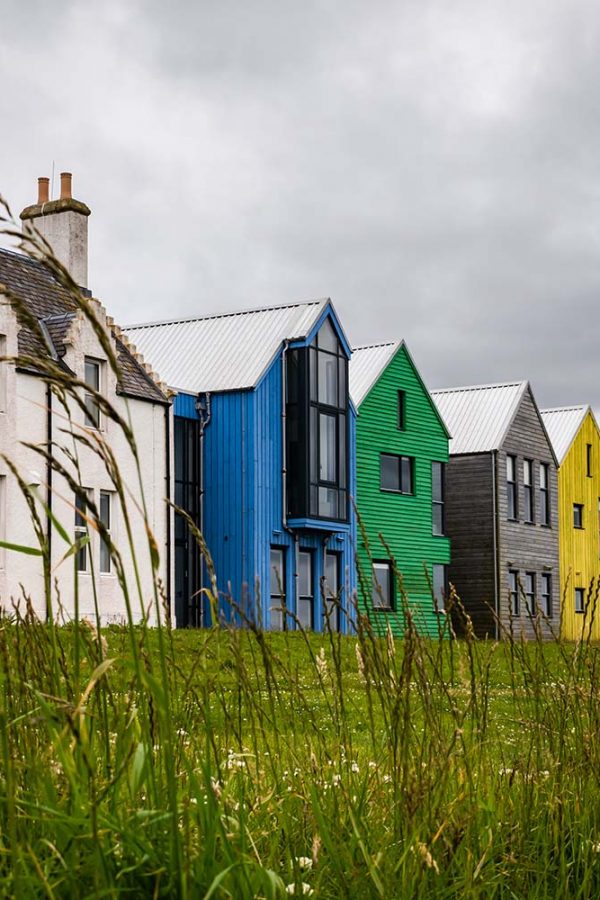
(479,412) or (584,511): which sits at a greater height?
(479,412)

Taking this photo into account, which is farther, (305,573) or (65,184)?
(305,573)

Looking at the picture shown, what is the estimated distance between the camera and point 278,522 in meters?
33.8

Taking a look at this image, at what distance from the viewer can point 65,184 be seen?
31.7m

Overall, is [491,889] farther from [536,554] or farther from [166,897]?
[536,554]

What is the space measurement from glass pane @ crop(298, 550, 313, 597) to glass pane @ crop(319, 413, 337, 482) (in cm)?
223

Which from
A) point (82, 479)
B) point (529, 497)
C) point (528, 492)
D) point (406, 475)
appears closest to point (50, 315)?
point (82, 479)

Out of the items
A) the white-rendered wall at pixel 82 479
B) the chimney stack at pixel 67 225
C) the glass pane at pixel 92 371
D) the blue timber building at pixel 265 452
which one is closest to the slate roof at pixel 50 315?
the white-rendered wall at pixel 82 479

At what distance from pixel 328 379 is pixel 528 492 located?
564 inches

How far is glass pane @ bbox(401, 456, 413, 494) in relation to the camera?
134ft

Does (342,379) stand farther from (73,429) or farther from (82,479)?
(82,479)

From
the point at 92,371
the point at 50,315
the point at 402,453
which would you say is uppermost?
the point at 50,315

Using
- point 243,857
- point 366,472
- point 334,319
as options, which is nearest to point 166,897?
point 243,857

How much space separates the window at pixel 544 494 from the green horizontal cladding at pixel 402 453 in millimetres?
6928

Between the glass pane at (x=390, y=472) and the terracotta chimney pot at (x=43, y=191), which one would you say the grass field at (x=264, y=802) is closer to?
the terracotta chimney pot at (x=43, y=191)
